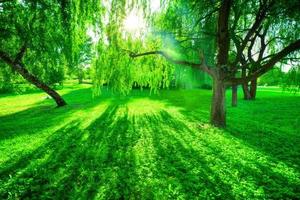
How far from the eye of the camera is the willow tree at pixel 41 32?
24.0ft

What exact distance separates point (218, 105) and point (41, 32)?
8.81 meters

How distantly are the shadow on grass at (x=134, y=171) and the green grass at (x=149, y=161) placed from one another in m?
0.02

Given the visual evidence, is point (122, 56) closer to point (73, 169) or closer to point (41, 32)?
point (41, 32)

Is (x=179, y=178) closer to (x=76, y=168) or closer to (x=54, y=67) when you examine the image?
(x=76, y=168)

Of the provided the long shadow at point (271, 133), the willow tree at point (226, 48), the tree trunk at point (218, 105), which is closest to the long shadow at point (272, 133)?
the long shadow at point (271, 133)

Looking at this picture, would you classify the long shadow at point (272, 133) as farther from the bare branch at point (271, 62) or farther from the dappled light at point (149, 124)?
the bare branch at point (271, 62)

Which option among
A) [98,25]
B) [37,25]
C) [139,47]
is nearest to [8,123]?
[37,25]

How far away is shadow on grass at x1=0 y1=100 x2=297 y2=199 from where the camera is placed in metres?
3.93

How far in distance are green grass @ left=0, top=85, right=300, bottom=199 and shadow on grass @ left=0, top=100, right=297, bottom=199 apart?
2cm

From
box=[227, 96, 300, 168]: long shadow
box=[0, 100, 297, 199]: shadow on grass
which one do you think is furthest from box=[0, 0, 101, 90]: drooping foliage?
box=[227, 96, 300, 168]: long shadow

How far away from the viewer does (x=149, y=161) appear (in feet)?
17.4

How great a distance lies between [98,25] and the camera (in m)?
8.51

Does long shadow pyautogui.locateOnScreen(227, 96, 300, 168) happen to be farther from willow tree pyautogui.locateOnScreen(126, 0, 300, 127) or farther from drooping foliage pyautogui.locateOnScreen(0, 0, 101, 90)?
drooping foliage pyautogui.locateOnScreen(0, 0, 101, 90)

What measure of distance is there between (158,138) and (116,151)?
1745 mm
